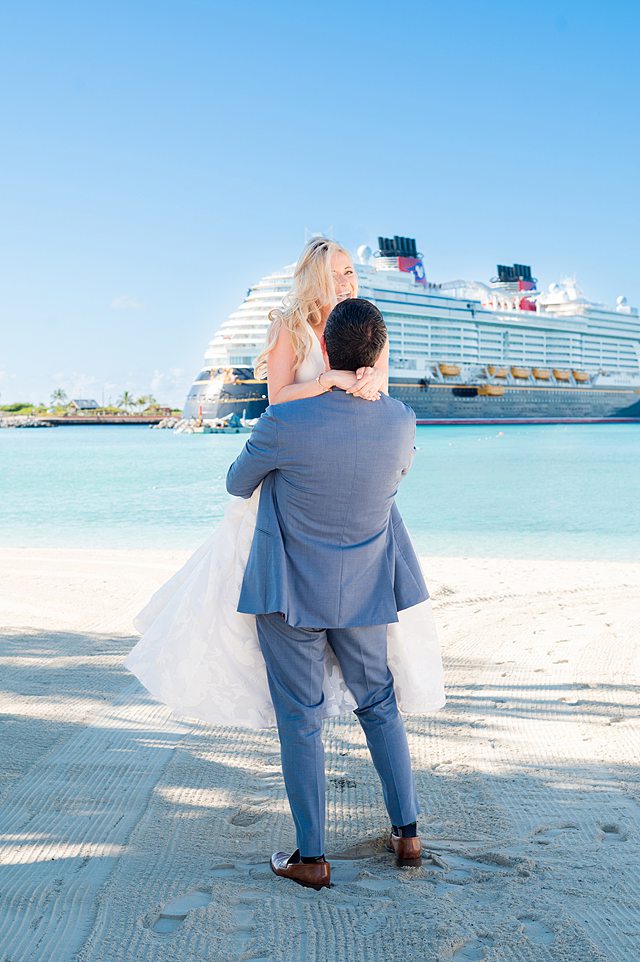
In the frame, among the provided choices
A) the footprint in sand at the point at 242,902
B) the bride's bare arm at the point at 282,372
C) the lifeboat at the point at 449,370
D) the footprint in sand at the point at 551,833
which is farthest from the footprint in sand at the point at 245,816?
the lifeboat at the point at 449,370

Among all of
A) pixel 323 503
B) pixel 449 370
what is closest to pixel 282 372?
pixel 323 503

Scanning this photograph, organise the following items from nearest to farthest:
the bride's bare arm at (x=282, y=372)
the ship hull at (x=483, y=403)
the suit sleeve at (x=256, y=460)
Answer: the suit sleeve at (x=256, y=460) < the bride's bare arm at (x=282, y=372) < the ship hull at (x=483, y=403)

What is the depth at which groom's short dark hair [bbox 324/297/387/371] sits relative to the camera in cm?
171

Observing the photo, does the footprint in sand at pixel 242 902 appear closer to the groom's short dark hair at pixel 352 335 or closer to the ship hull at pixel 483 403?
the groom's short dark hair at pixel 352 335

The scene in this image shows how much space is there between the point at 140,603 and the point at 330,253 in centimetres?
383

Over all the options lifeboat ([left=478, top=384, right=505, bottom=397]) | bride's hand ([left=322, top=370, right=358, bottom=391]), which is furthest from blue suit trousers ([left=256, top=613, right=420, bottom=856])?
lifeboat ([left=478, top=384, right=505, bottom=397])

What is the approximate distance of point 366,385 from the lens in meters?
1.71

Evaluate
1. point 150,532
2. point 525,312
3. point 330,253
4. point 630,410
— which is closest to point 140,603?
point 330,253

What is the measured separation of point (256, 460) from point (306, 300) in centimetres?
39

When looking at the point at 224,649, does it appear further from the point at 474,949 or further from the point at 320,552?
the point at 474,949

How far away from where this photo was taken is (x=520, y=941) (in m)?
1.50

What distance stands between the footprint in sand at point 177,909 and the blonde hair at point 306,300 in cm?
109

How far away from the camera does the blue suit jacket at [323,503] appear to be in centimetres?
171

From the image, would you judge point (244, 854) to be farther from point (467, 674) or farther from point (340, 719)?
point (467, 674)
